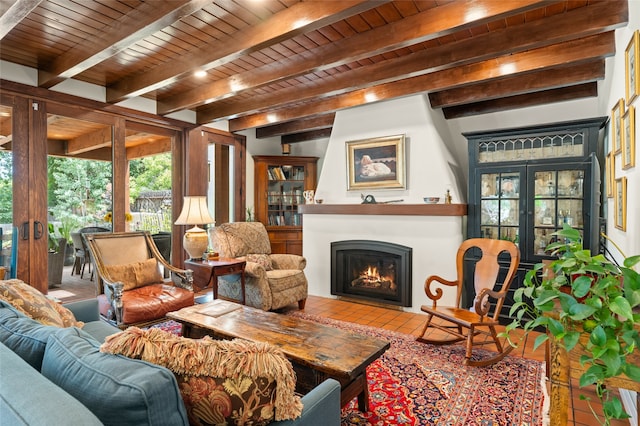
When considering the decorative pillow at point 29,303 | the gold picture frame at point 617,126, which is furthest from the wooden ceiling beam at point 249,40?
the decorative pillow at point 29,303

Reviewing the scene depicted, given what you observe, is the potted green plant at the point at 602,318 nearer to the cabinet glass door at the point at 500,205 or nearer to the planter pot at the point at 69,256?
the cabinet glass door at the point at 500,205

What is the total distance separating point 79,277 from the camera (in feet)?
14.3

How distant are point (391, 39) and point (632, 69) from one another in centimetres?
149

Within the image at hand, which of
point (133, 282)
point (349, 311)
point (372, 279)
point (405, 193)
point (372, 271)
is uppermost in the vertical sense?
point (405, 193)

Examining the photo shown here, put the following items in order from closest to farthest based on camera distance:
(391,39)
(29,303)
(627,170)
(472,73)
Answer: (29,303), (627,170), (391,39), (472,73)

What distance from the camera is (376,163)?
179 inches

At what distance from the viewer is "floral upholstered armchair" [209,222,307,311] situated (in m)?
A: 3.85

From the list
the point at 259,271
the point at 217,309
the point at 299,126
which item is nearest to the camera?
the point at 217,309

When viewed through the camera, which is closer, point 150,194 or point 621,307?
point 621,307

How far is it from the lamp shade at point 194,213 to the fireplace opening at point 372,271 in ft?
5.88

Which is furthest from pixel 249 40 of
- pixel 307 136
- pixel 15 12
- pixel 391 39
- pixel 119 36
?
pixel 307 136

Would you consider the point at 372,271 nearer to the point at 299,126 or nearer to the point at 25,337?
the point at 299,126

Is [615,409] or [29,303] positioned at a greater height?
[29,303]

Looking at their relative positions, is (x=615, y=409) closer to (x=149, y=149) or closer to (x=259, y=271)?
(x=259, y=271)
